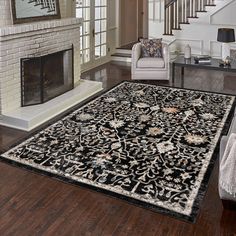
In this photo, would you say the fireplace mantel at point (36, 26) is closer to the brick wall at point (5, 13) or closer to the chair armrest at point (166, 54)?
the brick wall at point (5, 13)

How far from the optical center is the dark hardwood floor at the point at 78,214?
2.56 meters

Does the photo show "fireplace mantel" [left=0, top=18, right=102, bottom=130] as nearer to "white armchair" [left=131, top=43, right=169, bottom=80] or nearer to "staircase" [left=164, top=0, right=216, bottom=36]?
"white armchair" [left=131, top=43, right=169, bottom=80]

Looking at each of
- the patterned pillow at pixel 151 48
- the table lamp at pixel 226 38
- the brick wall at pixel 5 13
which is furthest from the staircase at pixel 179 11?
the brick wall at pixel 5 13

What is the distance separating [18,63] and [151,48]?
2.82 m

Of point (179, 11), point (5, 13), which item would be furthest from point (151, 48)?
point (5, 13)

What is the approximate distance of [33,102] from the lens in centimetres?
506

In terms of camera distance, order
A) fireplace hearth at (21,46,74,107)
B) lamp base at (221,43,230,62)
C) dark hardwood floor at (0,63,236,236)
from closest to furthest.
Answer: dark hardwood floor at (0,63,236,236)
fireplace hearth at (21,46,74,107)
lamp base at (221,43,230,62)

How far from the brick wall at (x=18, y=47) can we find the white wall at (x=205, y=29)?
366 centimetres

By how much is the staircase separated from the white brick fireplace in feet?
11.9

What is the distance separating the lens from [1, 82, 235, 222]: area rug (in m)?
3.07

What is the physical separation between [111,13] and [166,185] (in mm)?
6376

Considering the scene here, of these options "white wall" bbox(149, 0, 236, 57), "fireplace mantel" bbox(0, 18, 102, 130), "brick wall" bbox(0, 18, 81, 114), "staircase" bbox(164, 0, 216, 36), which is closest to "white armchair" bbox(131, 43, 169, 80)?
"fireplace mantel" bbox(0, 18, 102, 130)

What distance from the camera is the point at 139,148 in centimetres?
388

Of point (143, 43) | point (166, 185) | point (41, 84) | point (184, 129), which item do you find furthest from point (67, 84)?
point (166, 185)
